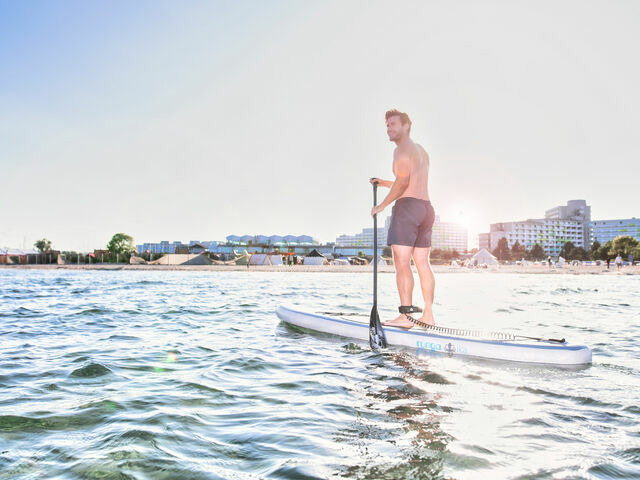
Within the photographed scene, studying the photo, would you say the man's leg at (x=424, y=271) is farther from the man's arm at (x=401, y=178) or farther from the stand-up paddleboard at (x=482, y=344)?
the man's arm at (x=401, y=178)

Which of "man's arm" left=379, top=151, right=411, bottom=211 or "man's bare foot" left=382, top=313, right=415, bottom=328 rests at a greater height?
"man's arm" left=379, top=151, right=411, bottom=211

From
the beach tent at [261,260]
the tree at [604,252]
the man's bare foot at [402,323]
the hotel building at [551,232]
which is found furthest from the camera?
the hotel building at [551,232]

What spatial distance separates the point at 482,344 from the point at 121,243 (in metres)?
104

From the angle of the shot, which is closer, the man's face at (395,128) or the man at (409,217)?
the man at (409,217)

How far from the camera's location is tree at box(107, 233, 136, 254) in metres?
96.2

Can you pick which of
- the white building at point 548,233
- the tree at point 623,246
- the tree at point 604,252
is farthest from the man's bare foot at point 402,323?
the white building at point 548,233

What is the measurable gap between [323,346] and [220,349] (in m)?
1.44

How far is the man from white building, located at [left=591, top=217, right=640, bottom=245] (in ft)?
669

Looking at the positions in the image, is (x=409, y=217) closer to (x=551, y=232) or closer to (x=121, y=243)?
(x=121, y=243)

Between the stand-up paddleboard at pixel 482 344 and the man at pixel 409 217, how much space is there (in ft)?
1.14

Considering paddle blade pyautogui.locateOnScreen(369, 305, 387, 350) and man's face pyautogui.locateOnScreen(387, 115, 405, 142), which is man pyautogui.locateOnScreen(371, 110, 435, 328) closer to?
man's face pyautogui.locateOnScreen(387, 115, 405, 142)

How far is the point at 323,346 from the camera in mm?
5926

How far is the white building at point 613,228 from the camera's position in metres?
173

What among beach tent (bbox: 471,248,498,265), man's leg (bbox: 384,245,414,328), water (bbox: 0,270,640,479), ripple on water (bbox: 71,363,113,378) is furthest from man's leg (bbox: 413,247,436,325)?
beach tent (bbox: 471,248,498,265)
